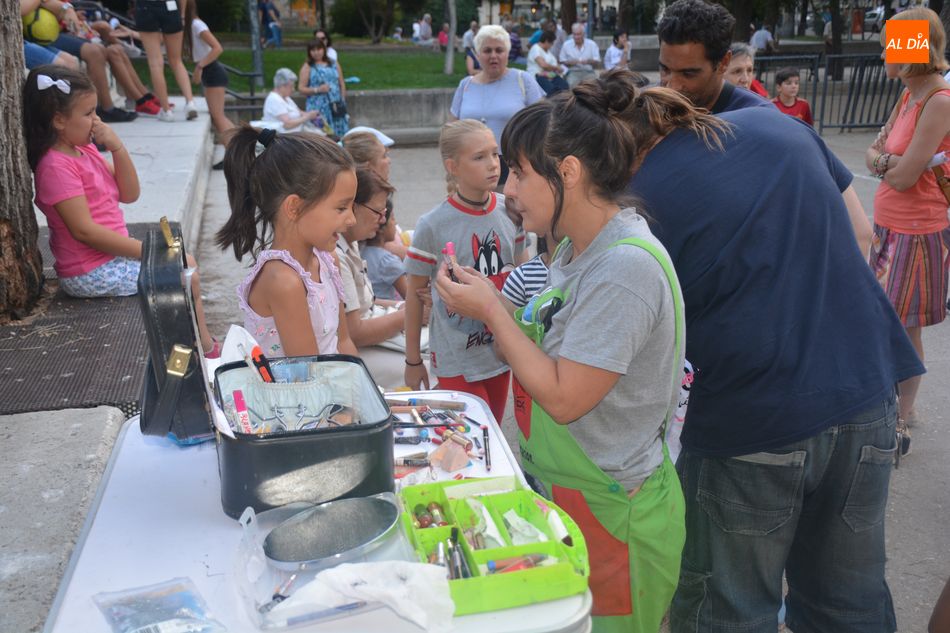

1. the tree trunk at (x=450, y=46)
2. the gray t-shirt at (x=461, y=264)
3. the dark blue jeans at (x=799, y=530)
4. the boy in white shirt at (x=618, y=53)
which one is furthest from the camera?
the tree trunk at (x=450, y=46)

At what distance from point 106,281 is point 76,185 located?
52cm

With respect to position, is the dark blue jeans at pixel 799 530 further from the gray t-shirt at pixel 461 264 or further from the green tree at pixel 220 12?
the green tree at pixel 220 12

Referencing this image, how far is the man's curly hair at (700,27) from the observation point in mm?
2312

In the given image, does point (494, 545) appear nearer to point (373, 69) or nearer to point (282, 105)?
point (282, 105)

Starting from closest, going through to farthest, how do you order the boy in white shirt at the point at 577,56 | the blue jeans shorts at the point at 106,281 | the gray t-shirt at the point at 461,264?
the gray t-shirt at the point at 461,264, the blue jeans shorts at the point at 106,281, the boy in white shirt at the point at 577,56

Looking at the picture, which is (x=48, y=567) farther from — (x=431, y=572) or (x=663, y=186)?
(x=663, y=186)

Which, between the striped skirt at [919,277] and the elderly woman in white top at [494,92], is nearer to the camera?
the striped skirt at [919,277]

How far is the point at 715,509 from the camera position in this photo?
6.86 ft

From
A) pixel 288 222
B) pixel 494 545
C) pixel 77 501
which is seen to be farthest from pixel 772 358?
pixel 77 501

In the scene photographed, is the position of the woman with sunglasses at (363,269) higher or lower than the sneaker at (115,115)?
lower

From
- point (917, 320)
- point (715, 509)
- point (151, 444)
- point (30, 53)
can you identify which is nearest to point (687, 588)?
point (715, 509)

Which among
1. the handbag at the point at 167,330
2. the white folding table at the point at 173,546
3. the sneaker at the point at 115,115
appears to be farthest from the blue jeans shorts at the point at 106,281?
the sneaker at the point at 115,115

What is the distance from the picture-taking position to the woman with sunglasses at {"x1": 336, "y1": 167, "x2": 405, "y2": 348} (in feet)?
11.1

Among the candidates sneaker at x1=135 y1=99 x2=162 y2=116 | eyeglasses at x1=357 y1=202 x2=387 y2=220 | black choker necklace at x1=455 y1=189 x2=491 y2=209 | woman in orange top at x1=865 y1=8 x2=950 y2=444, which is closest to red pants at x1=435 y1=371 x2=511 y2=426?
black choker necklace at x1=455 y1=189 x2=491 y2=209
